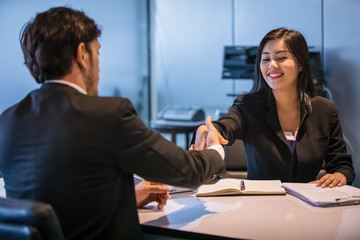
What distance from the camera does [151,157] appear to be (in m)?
1.08

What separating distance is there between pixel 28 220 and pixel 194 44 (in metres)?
5.05

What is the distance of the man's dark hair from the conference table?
629 millimetres

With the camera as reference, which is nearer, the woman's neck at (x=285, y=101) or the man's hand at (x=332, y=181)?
the man's hand at (x=332, y=181)

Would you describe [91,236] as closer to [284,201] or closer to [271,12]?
[284,201]

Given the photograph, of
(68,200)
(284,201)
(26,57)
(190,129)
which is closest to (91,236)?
(68,200)

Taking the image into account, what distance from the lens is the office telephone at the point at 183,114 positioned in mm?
4859

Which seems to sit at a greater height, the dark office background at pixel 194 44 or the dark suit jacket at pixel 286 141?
the dark office background at pixel 194 44

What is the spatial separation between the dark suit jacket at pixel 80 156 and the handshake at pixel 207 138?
46 centimetres

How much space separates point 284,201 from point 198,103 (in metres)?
4.31

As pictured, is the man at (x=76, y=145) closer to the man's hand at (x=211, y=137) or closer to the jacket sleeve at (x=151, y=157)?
the jacket sleeve at (x=151, y=157)

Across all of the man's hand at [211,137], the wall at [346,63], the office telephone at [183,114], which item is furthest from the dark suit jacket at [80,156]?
the office telephone at [183,114]

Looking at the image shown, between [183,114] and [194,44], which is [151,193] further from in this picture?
[194,44]

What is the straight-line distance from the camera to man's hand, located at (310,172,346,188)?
1.70 m

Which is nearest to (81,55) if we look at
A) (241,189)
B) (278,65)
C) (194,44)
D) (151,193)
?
(151,193)
